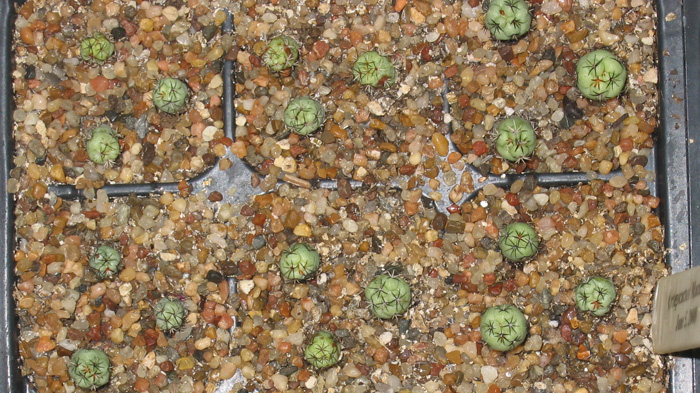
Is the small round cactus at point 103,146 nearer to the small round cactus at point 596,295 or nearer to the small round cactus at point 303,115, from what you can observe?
the small round cactus at point 303,115

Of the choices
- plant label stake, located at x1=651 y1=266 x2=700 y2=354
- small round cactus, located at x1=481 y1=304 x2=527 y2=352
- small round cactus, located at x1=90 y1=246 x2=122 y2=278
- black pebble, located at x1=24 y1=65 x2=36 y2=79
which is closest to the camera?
plant label stake, located at x1=651 y1=266 x2=700 y2=354

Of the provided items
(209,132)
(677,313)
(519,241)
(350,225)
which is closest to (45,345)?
(209,132)

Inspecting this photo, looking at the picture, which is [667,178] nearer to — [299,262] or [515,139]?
[515,139]

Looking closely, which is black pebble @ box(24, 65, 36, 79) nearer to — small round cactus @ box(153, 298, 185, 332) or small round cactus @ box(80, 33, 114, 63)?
small round cactus @ box(80, 33, 114, 63)

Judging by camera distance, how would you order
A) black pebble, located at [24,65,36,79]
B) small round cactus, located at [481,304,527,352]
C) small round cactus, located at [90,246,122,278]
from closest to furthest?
1. small round cactus, located at [481,304,527,352]
2. small round cactus, located at [90,246,122,278]
3. black pebble, located at [24,65,36,79]

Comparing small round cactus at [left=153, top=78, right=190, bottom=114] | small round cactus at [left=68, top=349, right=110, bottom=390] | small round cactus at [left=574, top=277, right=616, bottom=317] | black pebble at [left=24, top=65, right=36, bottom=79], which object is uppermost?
black pebble at [left=24, top=65, right=36, bottom=79]

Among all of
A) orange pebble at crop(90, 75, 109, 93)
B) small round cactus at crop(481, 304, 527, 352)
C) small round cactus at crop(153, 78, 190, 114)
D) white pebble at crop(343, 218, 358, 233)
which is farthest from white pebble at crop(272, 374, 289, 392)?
orange pebble at crop(90, 75, 109, 93)

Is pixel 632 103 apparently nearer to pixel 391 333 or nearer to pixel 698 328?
pixel 698 328
